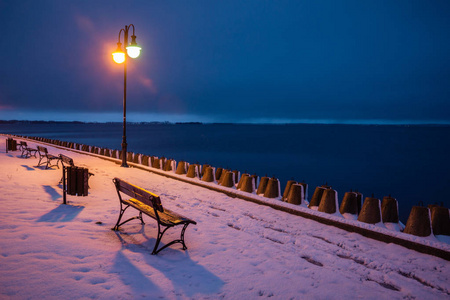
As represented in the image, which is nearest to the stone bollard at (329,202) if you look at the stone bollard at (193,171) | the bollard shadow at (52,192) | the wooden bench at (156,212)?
the wooden bench at (156,212)

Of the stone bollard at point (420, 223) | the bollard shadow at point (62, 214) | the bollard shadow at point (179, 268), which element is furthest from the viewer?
the bollard shadow at point (62, 214)

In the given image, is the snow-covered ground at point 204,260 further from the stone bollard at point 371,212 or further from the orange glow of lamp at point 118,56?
the orange glow of lamp at point 118,56

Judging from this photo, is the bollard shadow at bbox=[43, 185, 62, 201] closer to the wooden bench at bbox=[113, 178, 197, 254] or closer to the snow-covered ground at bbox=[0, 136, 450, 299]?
the snow-covered ground at bbox=[0, 136, 450, 299]

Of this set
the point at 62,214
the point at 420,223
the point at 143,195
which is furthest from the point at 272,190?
the point at 62,214

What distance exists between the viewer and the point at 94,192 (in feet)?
29.0

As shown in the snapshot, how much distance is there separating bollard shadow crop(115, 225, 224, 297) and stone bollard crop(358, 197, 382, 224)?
3.94 metres

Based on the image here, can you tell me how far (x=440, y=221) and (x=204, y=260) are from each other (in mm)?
4720

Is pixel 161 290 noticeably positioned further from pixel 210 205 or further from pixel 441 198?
pixel 441 198

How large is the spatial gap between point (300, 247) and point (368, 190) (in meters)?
27.8

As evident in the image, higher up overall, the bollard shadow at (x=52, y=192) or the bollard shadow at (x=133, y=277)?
the bollard shadow at (x=52, y=192)

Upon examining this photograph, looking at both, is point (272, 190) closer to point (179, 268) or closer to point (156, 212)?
point (156, 212)

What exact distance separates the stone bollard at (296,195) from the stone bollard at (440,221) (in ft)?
9.72

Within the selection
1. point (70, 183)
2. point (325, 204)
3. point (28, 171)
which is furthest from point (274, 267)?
point (28, 171)

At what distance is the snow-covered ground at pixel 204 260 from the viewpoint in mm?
3863
